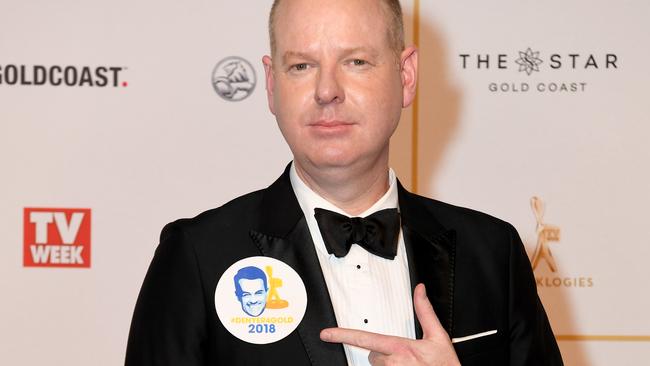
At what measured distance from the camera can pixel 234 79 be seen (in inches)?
109

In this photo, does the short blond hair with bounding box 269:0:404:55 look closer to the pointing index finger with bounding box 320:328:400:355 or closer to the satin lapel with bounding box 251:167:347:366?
the satin lapel with bounding box 251:167:347:366

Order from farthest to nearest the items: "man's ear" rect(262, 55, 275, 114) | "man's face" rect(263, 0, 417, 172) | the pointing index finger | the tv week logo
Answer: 1. the tv week logo
2. "man's ear" rect(262, 55, 275, 114)
3. "man's face" rect(263, 0, 417, 172)
4. the pointing index finger

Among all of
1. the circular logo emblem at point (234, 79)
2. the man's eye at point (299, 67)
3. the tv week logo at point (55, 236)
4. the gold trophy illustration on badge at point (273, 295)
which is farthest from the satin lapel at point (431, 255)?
the tv week logo at point (55, 236)

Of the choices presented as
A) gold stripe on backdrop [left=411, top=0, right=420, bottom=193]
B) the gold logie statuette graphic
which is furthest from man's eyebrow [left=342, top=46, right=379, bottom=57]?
the gold logie statuette graphic

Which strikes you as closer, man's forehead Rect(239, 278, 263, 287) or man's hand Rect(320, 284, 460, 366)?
man's hand Rect(320, 284, 460, 366)

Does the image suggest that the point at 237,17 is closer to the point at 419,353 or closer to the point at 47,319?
the point at 47,319

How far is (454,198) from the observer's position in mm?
2822

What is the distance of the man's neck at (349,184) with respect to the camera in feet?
5.65

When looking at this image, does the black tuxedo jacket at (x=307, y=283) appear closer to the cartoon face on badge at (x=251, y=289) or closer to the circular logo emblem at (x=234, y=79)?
the cartoon face on badge at (x=251, y=289)

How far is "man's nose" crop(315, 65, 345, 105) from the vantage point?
1614 millimetres

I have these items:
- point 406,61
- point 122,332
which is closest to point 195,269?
point 406,61

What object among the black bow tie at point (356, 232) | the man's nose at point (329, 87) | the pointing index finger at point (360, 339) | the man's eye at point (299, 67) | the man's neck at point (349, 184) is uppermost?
the man's eye at point (299, 67)

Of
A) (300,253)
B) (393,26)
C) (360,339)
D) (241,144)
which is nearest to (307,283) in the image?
(300,253)

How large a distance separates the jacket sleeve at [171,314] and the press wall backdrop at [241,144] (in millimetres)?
1110
